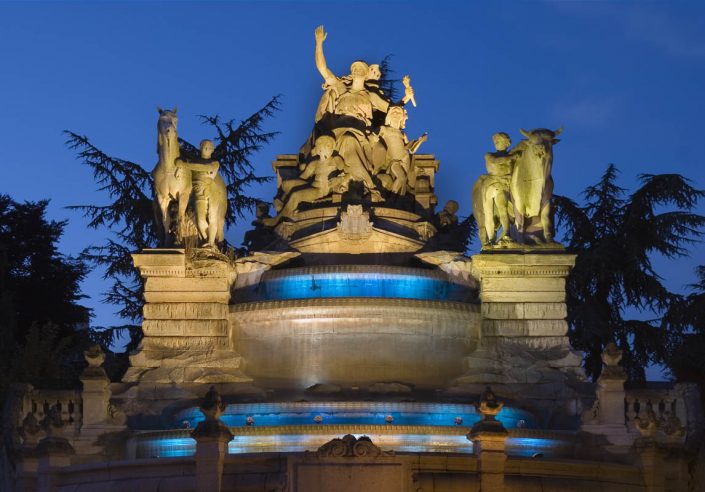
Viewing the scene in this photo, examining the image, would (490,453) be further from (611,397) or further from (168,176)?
(168,176)

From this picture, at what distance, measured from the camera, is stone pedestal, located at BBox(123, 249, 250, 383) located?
1238 inches

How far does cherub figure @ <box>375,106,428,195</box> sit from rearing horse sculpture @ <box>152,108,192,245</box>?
6374mm

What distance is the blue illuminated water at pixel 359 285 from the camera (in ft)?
107

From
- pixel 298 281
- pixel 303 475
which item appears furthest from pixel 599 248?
pixel 303 475

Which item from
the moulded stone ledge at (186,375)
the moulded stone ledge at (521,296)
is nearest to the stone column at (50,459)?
the moulded stone ledge at (186,375)

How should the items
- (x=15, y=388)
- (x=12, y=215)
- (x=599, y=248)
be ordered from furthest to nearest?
(x=12, y=215) → (x=599, y=248) → (x=15, y=388)

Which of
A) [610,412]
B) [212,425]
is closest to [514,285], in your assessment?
[610,412]

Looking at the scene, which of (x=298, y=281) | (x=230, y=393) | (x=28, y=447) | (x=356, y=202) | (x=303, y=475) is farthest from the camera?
(x=356, y=202)

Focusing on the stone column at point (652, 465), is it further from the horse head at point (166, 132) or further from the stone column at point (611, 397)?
the horse head at point (166, 132)

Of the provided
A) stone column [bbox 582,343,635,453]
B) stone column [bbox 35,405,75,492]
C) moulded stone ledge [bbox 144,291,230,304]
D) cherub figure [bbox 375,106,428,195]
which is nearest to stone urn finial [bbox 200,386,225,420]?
stone column [bbox 35,405,75,492]

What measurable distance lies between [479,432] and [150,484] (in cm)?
525

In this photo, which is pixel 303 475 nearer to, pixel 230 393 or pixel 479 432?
pixel 479 432

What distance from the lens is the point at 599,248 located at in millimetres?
45969

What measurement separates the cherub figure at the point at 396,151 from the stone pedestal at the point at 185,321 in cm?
622
